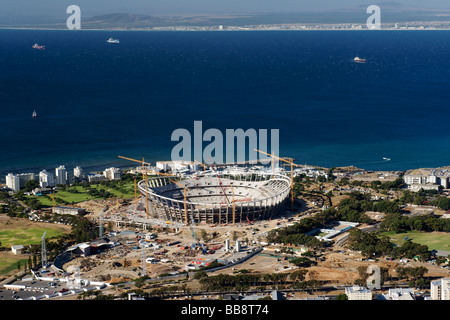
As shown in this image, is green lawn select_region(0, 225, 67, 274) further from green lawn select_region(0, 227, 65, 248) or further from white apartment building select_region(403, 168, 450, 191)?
white apartment building select_region(403, 168, 450, 191)

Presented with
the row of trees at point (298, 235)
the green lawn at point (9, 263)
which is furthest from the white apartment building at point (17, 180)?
the row of trees at point (298, 235)

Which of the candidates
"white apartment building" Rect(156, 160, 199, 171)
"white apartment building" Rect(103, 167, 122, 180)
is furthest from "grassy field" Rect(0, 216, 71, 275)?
"white apartment building" Rect(156, 160, 199, 171)

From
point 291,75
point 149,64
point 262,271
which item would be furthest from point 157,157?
point 149,64

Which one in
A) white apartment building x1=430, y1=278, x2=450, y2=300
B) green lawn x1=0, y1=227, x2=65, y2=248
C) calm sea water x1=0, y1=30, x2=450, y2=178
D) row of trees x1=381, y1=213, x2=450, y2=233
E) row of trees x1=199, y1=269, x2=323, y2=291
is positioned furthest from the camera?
calm sea water x1=0, y1=30, x2=450, y2=178

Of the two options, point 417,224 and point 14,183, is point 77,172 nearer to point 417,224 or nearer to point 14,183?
point 14,183

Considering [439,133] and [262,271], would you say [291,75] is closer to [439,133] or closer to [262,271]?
[439,133]

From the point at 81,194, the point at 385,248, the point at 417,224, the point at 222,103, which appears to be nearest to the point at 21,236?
the point at 81,194
